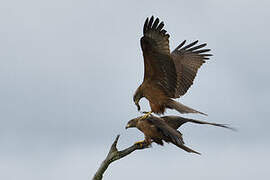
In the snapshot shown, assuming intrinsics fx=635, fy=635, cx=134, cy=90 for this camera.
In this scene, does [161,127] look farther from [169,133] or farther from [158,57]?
[158,57]

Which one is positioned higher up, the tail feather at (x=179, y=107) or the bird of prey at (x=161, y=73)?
the bird of prey at (x=161, y=73)

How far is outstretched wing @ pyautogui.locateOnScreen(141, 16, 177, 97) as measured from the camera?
44.5 feet

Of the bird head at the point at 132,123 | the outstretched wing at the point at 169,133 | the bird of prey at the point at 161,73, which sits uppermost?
the bird of prey at the point at 161,73

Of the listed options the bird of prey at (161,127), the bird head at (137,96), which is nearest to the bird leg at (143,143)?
the bird of prey at (161,127)

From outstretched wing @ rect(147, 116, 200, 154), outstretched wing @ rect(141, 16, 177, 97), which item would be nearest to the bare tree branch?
outstretched wing @ rect(147, 116, 200, 154)

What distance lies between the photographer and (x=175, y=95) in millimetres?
15133

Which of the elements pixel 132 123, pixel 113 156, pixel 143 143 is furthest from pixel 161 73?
pixel 113 156

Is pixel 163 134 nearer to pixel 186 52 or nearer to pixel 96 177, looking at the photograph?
pixel 96 177

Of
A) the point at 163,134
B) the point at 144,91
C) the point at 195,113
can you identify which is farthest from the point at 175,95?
the point at 163,134

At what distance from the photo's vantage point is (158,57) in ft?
46.2

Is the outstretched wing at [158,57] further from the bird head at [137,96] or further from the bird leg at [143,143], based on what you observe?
the bird leg at [143,143]

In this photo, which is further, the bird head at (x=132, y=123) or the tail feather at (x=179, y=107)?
the tail feather at (x=179, y=107)

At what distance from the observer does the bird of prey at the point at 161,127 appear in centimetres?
1180

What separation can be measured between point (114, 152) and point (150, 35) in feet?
9.71
